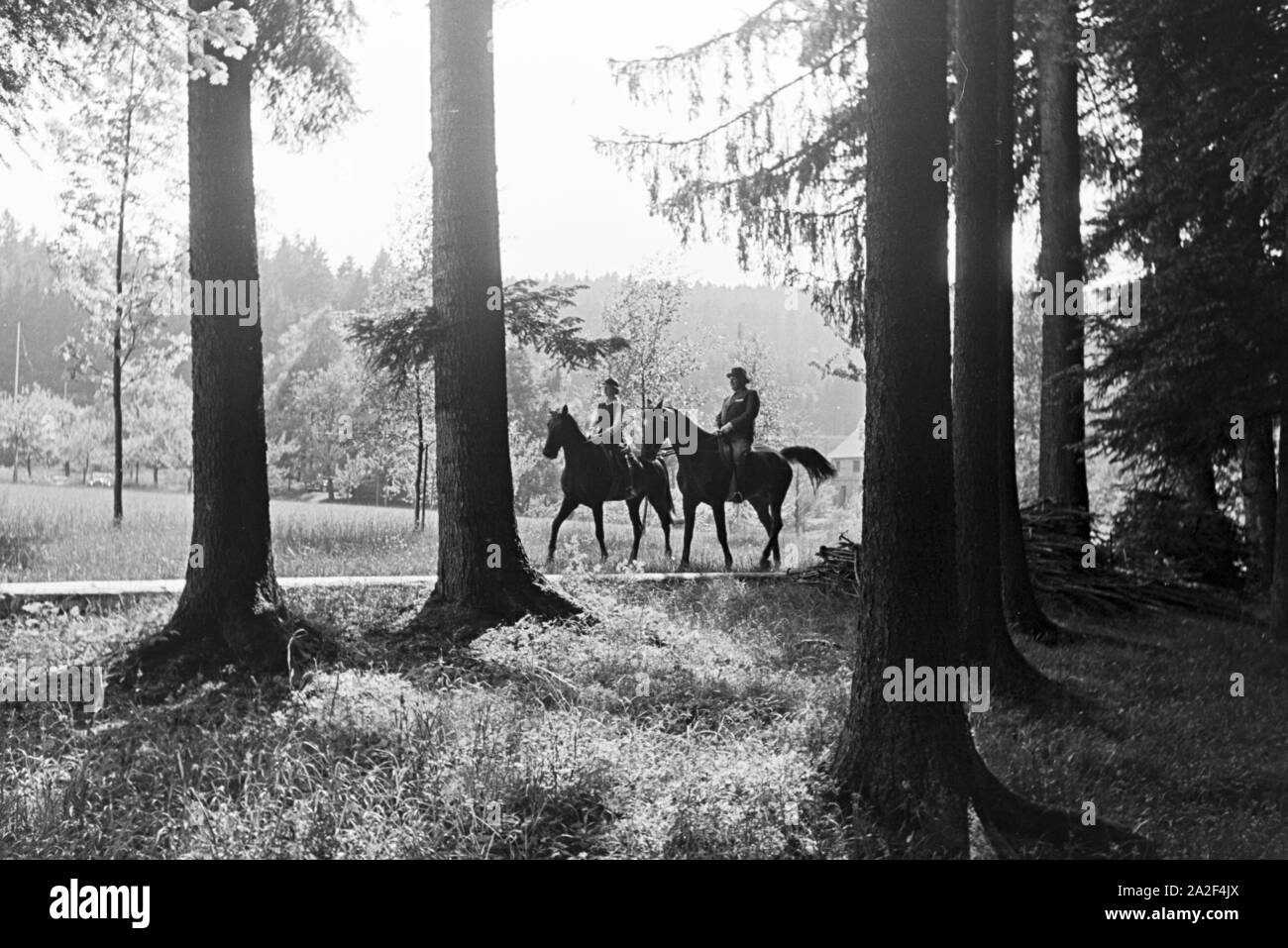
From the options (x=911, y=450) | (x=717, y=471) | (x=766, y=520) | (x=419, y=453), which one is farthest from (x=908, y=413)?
(x=419, y=453)

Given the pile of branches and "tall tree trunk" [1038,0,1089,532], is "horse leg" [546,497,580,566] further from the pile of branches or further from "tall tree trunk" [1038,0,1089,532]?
"tall tree trunk" [1038,0,1089,532]

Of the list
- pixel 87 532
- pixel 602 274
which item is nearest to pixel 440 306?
pixel 87 532

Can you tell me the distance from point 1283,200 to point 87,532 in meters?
16.1

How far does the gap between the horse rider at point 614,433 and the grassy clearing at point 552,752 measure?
17.1 feet

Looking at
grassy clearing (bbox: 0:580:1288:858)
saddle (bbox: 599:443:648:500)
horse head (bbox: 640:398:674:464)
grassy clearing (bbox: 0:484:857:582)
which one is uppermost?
horse head (bbox: 640:398:674:464)

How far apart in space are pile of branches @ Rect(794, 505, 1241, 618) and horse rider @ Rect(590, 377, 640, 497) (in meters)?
2.87

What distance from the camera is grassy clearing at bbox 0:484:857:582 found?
42.2ft

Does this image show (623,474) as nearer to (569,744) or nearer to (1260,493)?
(569,744)

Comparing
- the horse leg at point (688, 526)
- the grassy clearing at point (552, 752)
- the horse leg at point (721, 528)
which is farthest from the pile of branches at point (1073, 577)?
the grassy clearing at point (552, 752)

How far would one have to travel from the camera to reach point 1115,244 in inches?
594

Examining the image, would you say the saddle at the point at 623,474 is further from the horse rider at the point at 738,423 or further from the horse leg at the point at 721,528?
the horse rider at the point at 738,423

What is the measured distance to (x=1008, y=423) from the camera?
9672mm

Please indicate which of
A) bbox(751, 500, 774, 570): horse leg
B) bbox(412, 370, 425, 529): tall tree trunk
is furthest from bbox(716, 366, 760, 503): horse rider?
bbox(412, 370, 425, 529): tall tree trunk
